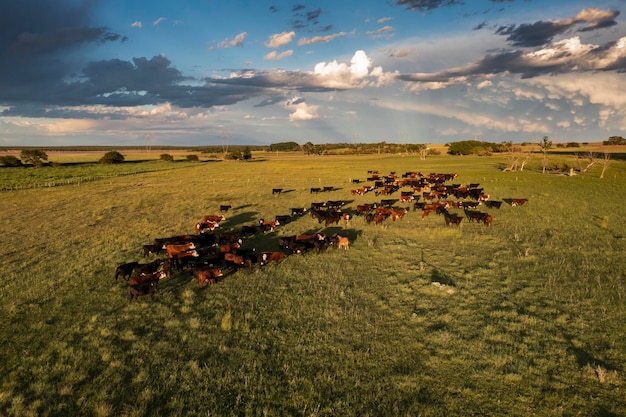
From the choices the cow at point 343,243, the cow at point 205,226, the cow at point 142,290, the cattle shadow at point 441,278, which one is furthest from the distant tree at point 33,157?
the cattle shadow at point 441,278

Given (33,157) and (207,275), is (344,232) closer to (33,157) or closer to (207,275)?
(207,275)

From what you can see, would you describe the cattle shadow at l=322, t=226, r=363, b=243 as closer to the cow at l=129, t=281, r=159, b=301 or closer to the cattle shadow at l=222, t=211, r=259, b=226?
the cattle shadow at l=222, t=211, r=259, b=226

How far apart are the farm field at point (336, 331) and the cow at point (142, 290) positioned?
216 mm

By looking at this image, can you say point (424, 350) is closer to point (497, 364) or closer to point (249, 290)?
point (497, 364)

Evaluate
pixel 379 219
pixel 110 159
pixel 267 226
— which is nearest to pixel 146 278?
pixel 267 226

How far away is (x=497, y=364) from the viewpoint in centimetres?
778

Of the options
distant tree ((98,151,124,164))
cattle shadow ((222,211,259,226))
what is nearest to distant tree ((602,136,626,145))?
cattle shadow ((222,211,259,226))

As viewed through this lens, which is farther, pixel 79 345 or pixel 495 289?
pixel 495 289

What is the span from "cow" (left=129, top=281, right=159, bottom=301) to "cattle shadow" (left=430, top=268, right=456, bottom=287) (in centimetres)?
979

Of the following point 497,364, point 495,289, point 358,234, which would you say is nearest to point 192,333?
point 497,364

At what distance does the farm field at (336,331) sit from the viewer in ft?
22.6

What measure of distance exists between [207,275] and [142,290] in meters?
2.16

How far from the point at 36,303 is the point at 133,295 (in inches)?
121

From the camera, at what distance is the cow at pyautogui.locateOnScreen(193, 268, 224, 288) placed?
40.3 ft
